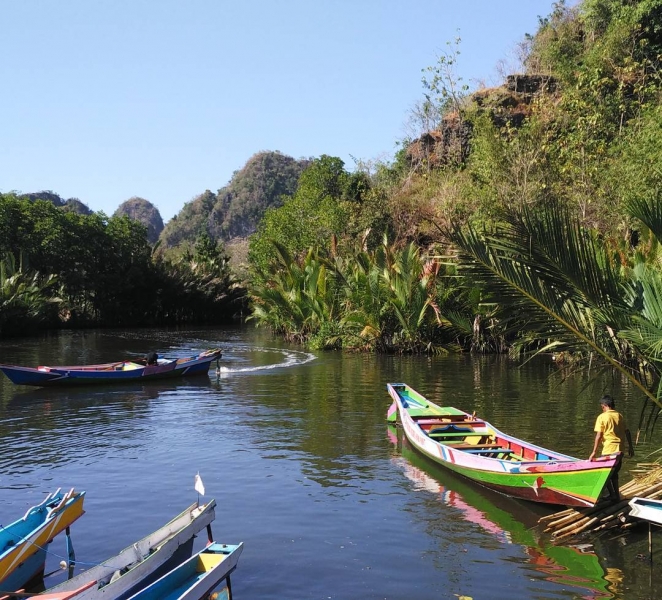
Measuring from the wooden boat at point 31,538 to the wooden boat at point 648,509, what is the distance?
643 cm

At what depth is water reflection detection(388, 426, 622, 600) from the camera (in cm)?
895

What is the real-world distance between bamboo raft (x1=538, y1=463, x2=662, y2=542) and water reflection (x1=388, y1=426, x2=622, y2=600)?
0.79 feet

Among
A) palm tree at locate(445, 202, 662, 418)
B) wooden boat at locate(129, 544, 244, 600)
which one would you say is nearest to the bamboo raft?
palm tree at locate(445, 202, 662, 418)

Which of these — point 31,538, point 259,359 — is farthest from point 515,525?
point 259,359

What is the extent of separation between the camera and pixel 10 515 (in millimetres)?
11383

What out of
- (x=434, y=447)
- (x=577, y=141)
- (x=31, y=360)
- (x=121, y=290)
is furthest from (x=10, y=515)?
(x=121, y=290)

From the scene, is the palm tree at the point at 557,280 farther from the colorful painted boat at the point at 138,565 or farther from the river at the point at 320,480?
the colorful painted boat at the point at 138,565

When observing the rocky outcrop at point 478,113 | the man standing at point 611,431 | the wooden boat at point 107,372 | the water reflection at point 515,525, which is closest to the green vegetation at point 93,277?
the rocky outcrop at point 478,113

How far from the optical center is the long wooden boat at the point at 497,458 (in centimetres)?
977

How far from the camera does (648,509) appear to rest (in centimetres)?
842

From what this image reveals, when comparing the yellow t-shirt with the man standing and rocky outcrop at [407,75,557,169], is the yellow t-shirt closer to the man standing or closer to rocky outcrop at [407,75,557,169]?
the man standing

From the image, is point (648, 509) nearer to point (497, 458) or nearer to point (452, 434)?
point (497, 458)

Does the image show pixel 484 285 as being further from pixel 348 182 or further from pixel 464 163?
pixel 348 182

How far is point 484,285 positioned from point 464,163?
142 feet
